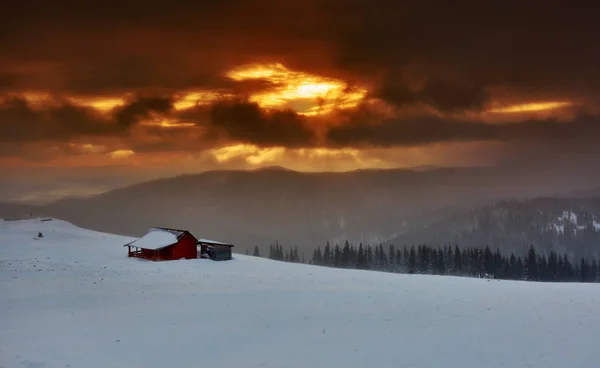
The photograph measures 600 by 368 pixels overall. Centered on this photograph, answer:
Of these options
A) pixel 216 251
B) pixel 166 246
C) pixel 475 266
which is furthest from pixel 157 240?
pixel 475 266

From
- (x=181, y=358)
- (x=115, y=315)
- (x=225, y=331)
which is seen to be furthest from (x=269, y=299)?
(x=181, y=358)

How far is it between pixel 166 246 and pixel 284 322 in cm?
3960

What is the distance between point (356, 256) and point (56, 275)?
13459 centimetres

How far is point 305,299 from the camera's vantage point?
36.2 meters

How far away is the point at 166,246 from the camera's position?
6556 centimetres

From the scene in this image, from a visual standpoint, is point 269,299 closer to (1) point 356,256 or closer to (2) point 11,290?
(2) point 11,290

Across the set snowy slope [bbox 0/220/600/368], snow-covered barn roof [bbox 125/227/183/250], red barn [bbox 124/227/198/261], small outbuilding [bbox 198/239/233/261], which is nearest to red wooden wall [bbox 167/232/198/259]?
red barn [bbox 124/227/198/261]

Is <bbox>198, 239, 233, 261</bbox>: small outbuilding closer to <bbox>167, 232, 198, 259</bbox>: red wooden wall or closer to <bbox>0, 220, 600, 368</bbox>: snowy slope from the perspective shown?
<bbox>167, 232, 198, 259</bbox>: red wooden wall

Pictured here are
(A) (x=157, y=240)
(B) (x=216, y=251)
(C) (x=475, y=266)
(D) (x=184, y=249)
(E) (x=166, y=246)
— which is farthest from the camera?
(C) (x=475, y=266)

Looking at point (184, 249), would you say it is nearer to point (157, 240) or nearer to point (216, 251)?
point (157, 240)

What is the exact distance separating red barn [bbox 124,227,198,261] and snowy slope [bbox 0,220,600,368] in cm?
1731

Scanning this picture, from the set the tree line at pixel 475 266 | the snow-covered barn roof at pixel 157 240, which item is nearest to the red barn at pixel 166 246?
the snow-covered barn roof at pixel 157 240

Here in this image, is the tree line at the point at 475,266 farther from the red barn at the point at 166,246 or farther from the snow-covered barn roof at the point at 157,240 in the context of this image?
the snow-covered barn roof at the point at 157,240

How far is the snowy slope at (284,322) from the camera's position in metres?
24.0
